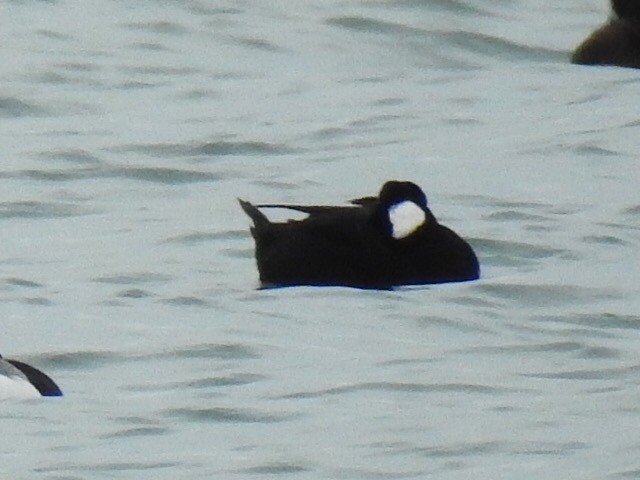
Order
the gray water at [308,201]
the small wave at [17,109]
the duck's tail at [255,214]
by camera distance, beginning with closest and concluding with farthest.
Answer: the gray water at [308,201] < the duck's tail at [255,214] < the small wave at [17,109]

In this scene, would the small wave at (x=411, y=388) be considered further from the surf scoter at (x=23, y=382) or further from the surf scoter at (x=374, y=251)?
the surf scoter at (x=374, y=251)

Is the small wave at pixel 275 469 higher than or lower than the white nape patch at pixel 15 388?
lower

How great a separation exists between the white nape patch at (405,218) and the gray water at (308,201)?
243 millimetres

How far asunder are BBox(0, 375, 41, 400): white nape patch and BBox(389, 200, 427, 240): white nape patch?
9.16ft

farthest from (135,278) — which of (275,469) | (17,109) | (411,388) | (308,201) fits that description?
(17,109)

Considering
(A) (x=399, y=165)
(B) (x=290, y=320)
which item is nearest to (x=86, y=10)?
(A) (x=399, y=165)

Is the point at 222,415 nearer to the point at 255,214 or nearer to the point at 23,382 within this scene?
the point at 23,382

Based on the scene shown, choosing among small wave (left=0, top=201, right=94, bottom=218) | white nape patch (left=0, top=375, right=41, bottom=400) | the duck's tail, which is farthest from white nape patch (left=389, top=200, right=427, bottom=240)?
white nape patch (left=0, top=375, right=41, bottom=400)

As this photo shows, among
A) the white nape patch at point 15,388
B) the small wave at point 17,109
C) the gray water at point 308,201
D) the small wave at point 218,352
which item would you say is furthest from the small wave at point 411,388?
the small wave at point 17,109

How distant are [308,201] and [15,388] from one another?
4.66 meters

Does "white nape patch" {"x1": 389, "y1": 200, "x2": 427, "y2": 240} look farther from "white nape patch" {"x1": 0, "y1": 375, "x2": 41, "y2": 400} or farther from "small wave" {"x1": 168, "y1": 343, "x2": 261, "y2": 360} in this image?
"white nape patch" {"x1": 0, "y1": 375, "x2": 41, "y2": 400}

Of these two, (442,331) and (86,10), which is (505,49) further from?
(442,331)

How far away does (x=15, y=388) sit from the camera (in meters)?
8.77

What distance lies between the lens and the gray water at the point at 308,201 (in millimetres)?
8586
